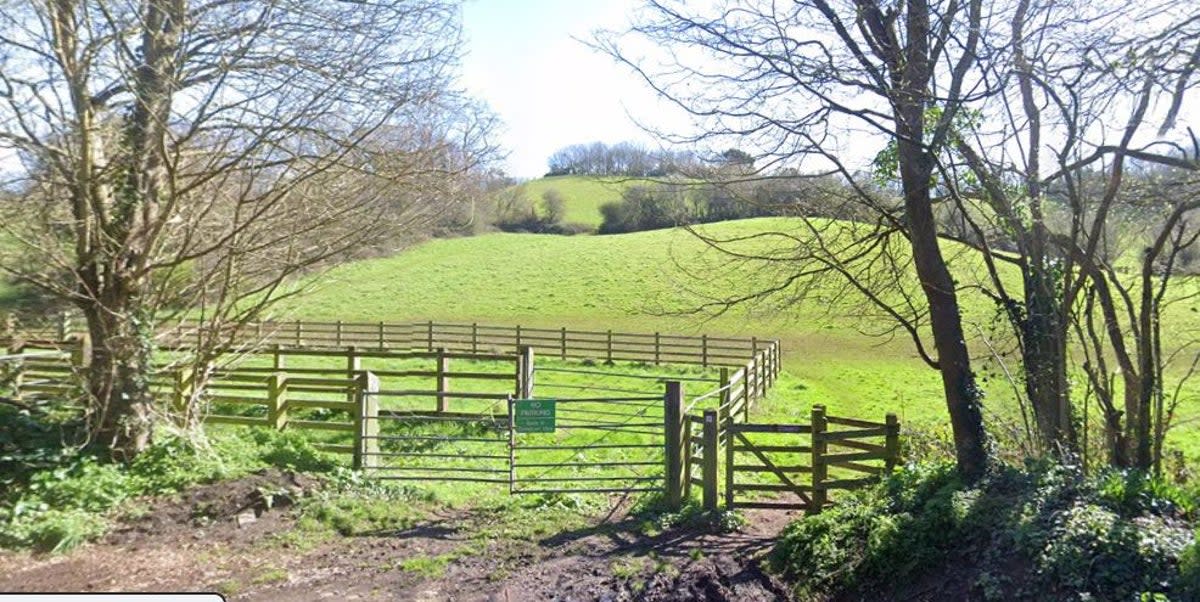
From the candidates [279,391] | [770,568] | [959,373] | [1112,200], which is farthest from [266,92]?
[1112,200]

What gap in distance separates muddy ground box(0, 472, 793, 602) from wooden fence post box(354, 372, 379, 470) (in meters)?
1.39

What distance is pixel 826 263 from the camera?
8.34 meters

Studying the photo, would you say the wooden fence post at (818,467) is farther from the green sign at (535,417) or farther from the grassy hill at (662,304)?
the green sign at (535,417)

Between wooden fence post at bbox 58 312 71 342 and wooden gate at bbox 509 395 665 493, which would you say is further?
wooden fence post at bbox 58 312 71 342

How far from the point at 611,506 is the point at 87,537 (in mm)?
4947

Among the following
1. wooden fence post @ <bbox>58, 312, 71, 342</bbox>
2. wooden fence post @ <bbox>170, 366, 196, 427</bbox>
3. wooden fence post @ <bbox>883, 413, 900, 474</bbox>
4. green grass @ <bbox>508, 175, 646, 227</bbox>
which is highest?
green grass @ <bbox>508, 175, 646, 227</bbox>

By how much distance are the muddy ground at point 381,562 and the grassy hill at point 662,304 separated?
2.86m

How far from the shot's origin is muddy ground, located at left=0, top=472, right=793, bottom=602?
6.07m

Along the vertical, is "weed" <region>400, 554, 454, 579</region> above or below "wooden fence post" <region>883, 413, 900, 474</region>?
below

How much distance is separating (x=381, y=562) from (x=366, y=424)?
114 inches

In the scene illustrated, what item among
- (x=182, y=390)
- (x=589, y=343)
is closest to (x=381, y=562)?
(x=182, y=390)

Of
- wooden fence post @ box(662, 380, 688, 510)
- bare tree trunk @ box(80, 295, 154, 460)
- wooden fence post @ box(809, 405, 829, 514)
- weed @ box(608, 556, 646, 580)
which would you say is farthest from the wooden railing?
weed @ box(608, 556, 646, 580)

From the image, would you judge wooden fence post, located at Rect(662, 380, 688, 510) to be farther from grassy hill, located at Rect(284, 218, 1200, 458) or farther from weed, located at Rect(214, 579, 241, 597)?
weed, located at Rect(214, 579, 241, 597)

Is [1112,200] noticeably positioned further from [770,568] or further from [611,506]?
[611,506]
